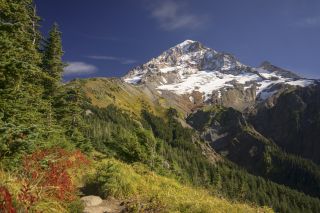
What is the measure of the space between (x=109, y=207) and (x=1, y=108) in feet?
21.0

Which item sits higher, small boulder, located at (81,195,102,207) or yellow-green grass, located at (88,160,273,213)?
yellow-green grass, located at (88,160,273,213)

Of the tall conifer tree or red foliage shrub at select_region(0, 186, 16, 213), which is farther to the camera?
the tall conifer tree

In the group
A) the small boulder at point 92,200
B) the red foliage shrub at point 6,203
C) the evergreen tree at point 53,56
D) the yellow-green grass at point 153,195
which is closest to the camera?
the red foliage shrub at point 6,203

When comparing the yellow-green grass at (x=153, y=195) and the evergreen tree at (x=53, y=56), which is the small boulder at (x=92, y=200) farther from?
the evergreen tree at (x=53, y=56)

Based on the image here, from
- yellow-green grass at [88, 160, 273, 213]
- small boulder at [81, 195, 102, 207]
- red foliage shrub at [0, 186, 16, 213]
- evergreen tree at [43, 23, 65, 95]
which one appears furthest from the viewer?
evergreen tree at [43, 23, 65, 95]

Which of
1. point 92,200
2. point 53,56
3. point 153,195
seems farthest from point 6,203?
point 53,56

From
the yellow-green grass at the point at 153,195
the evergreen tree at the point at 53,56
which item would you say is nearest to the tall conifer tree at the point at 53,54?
the evergreen tree at the point at 53,56

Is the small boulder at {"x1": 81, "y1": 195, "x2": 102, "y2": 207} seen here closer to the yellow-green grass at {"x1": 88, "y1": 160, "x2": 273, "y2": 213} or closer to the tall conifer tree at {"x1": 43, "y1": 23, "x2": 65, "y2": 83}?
the yellow-green grass at {"x1": 88, "y1": 160, "x2": 273, "y2": 213}

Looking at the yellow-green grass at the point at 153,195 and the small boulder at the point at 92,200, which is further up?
the yellow-green grass at the point at 153,195

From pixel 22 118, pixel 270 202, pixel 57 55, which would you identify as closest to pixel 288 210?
pixel 270 202

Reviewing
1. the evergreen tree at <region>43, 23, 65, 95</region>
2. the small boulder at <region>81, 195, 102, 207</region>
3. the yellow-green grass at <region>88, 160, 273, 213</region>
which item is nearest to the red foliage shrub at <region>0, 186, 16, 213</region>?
the small boulder at <region>81, 195, 102, 207</region>

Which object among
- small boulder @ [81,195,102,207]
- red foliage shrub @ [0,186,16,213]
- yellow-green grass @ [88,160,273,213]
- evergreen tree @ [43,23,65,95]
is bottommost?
small boulder @ [81,195,102,207]

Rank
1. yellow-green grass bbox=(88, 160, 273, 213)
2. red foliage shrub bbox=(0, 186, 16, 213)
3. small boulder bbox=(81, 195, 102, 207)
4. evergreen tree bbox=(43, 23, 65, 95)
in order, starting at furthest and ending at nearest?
evergreen tree bbox=(43, 23, 65, 95)
small boulder bbox=(81, 195, 102, 207)
yellow-green grass bbox=(88, 160, 273, 213)
red foliage shrub bbox=(0, 186, 16, 213)

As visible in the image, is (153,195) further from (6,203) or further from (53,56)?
(53,56)
